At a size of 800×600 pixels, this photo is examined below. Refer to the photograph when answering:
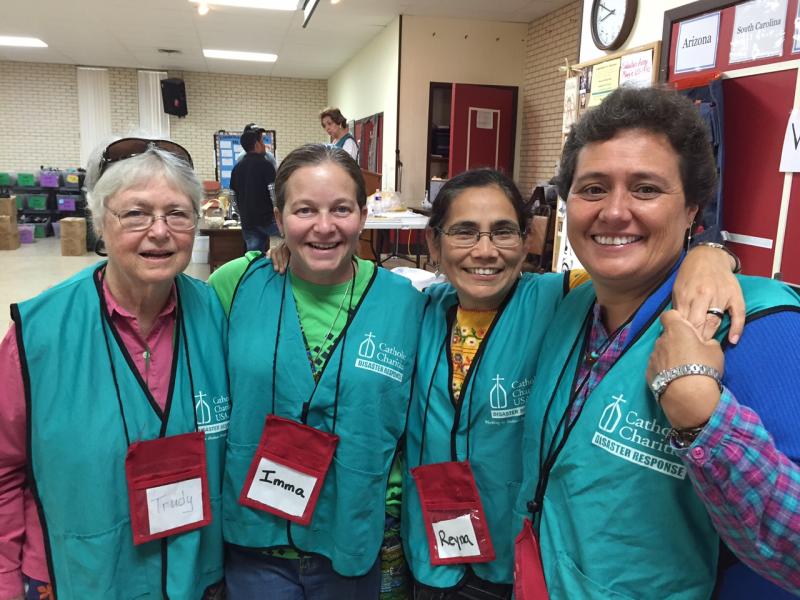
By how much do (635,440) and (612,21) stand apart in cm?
350

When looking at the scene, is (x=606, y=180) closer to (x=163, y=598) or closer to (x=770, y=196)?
(x=163, y=598)

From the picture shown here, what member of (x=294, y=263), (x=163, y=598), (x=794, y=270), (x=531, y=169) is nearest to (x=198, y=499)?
(x=163, y=598)

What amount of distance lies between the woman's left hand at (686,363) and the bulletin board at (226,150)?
1383 centimetres

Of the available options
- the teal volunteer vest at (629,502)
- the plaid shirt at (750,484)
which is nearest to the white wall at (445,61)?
the teal volunteer vest at (629,502)

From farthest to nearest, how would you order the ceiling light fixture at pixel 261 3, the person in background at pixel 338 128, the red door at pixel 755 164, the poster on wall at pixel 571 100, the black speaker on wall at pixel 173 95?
the black speaker on wall at pixel 173 95 → the ceiling light fixture at pixel 261 3 → the person in background at pixel 338 128 → the poster on wall at pixel 571 100 → the red door at pixel 755 164

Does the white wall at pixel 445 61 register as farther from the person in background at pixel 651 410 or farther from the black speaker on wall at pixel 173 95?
the person in background at pixel 651 410

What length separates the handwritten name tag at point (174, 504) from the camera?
1.24m

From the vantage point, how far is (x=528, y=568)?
115 cm

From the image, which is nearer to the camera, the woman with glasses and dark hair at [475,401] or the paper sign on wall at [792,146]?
the woman with glasses and dark hair at [475,401]

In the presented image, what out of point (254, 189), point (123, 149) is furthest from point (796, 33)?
point (254, 189)

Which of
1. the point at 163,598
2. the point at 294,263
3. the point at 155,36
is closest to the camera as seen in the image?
the point at 163,598

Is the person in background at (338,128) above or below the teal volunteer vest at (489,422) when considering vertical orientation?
above

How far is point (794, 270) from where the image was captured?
2.64 metres

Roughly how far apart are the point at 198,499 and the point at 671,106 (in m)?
1.29
